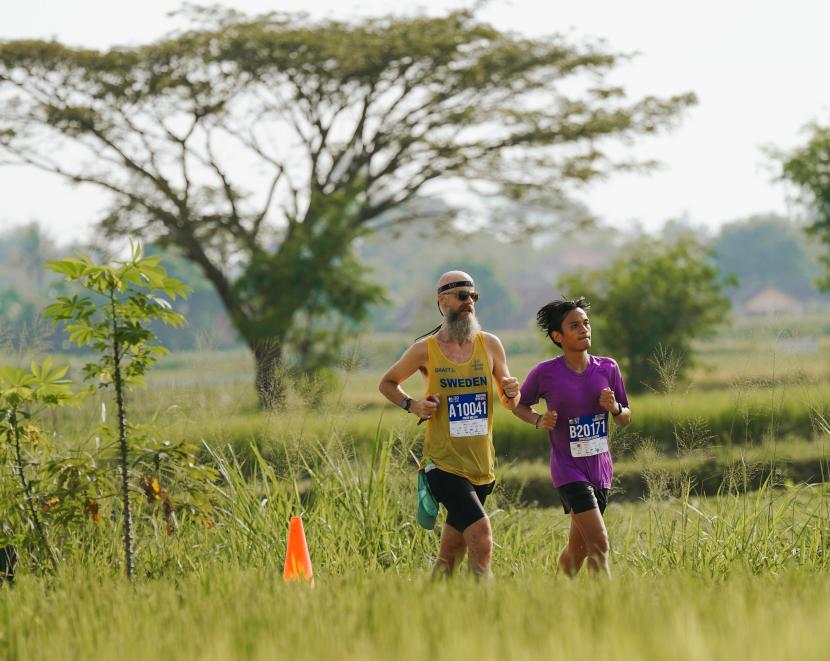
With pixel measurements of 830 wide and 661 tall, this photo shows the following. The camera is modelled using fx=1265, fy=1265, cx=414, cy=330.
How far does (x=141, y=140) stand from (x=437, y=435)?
21.1 meters

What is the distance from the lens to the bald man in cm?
551

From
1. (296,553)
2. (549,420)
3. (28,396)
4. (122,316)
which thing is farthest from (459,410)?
(28,396)

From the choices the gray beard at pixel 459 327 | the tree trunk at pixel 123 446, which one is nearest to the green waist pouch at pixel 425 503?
the gray beard at pixel 459 327

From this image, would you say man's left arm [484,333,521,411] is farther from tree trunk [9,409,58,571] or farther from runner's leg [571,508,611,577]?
tree trunk [9,409,58,571]

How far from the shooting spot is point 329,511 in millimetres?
6543

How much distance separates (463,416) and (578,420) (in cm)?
53

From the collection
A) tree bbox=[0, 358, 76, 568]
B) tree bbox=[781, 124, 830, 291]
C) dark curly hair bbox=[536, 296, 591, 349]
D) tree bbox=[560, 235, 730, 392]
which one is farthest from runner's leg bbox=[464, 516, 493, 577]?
tree bbox=[781, 124, 830, 291]

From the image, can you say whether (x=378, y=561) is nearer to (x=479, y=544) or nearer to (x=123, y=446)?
(x=479, y=544)

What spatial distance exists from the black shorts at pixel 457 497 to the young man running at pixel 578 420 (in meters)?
0.41

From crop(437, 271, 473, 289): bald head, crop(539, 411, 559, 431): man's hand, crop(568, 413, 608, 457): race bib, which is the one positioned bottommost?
crop(568, 413, 608, 457): race bib

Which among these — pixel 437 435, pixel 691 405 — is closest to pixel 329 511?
pixel 437 435

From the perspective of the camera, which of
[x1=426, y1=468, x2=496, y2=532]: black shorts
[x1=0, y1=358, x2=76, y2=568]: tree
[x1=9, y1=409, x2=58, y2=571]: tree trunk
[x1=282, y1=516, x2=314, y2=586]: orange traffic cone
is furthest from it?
[x1=9, y1=409, x2=58, y2=571]: tree trunk

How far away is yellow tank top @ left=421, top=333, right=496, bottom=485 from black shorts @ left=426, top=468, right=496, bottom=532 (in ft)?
0.11

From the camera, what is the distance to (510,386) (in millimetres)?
5559
